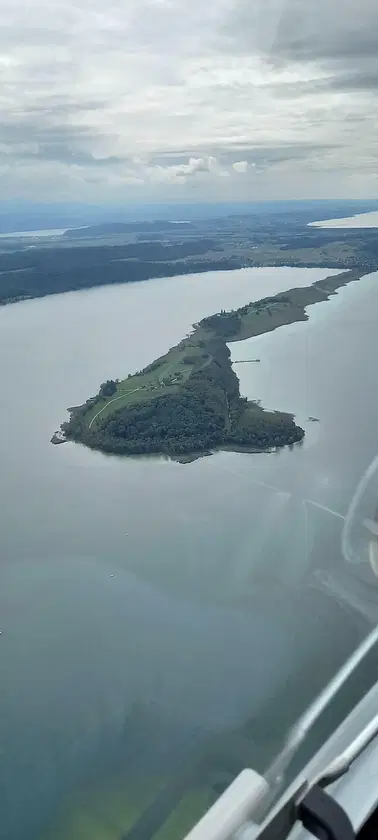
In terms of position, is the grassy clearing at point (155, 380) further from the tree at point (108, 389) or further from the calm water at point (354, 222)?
the calm water at point (354, 222)

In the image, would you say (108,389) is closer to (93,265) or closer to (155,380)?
(155,380)

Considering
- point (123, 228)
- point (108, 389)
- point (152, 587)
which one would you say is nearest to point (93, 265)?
point (123, 228)

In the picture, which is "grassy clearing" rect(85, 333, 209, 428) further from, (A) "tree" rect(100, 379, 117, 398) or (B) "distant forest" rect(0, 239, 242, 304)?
(B) "distant forest" rect(0, 239, 242, 304)

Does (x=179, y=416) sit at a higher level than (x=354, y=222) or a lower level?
lower

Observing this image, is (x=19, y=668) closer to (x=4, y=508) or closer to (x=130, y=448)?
(x=4, y=508)

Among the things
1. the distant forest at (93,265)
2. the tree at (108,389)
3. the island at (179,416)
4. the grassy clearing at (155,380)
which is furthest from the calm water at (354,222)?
the tree at (108,389)

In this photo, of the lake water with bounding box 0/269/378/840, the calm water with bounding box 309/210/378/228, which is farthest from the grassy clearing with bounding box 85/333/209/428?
the calm water with bounding box 309/210/378/228
